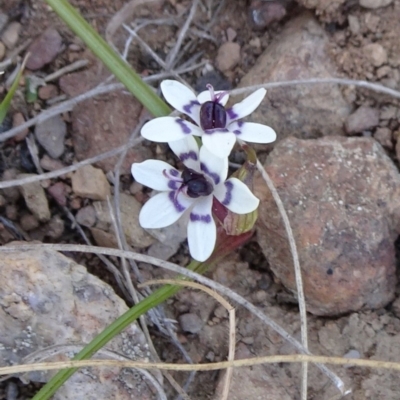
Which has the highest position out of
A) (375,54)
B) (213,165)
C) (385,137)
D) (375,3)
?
(213,165)

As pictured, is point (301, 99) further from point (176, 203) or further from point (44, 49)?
point (44, 49)

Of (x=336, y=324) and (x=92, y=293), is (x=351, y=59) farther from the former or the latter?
(x=92, y=293)

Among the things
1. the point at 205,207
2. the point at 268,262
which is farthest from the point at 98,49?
the point at 268,262

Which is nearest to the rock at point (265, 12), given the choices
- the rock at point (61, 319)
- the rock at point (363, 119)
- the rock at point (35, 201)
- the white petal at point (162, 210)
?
the rock at point (363, 119)

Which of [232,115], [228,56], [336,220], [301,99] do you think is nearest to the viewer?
[232,115]

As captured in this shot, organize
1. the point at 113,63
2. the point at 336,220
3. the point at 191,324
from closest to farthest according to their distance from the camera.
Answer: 1. the point at 113,63
2. the point at 336,220
3. the point at 191,324

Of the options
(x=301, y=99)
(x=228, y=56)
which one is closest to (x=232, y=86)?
(x=228, y=56)
